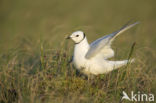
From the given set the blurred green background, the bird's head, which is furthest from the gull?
the blurred green background

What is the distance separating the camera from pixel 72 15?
1181 cm

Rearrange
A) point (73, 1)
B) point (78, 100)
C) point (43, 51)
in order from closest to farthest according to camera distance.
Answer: point (78, 100)
point (43, 51)
point (73, 1)

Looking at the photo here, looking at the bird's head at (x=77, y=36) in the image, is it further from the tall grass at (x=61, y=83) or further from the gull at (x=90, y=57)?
the tall grass at (x=61, y=83)

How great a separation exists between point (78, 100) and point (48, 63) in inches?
34.5

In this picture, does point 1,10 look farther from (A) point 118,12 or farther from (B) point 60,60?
(B) point 60,60

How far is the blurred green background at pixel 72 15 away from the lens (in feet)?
32.4

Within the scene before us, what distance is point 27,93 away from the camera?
3.19 meters

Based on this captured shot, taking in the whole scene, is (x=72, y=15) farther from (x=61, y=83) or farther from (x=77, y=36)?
(x=61, y=83)

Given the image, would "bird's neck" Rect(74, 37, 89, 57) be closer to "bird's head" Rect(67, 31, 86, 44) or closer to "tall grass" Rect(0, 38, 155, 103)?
"bird's head" Rect(67, 31, 86, 44)

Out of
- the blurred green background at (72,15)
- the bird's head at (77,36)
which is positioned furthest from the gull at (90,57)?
the blurred green background at (72,15)

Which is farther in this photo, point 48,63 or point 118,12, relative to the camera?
point 118,12

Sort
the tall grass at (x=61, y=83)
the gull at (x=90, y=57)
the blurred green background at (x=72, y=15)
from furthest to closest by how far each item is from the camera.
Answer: the blurred green background at (x=72, y=15) → the gull at (x=90, y=57) → the tall grass at (x=61, y=83)

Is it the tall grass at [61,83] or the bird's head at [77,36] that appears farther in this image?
the bird's head at [77,36]

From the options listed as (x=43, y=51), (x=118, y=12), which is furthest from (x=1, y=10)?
(x=43, y=51)
